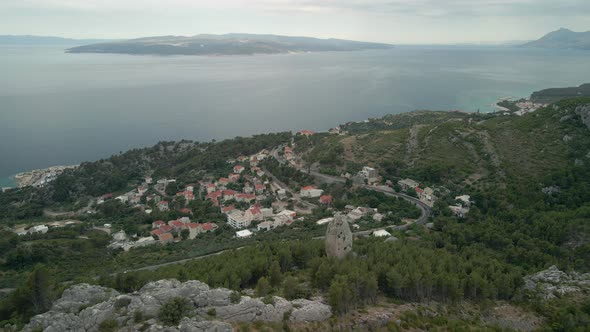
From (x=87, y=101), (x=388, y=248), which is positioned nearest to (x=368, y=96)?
(x=87, y=101)

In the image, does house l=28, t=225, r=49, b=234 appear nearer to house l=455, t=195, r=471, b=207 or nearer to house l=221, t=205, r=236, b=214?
house l=221, t=205, r=236, b=214

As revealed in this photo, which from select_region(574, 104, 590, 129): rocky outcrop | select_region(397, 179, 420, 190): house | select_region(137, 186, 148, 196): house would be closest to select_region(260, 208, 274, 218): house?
select_region(397, 179, 420, 190): house

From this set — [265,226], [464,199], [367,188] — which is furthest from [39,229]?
[464,199]

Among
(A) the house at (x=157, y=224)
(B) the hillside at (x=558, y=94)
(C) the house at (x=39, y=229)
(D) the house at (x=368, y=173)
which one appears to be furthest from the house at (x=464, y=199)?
(B) the hillside at (x=558, y=94)

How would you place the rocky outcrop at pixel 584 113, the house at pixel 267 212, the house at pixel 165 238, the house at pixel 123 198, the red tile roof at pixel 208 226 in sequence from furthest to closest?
the house at pixel 123 198, the rocky outcrop at pixel 584 113, the house at pixel 267 212, the red tile roof at pixel 208 226, the house at pixel 165 238

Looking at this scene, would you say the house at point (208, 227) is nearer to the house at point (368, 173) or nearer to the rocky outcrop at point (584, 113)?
the house at point (368, 173)

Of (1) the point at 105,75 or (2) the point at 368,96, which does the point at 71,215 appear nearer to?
(2) the point at 368,96
